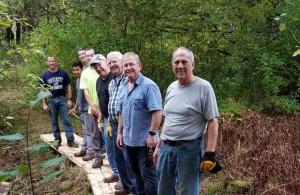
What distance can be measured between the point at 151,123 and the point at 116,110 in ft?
2.65

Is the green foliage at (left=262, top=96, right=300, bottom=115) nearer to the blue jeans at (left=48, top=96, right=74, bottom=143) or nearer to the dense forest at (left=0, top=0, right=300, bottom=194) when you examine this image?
the dense forest at (left=0, top=0, right=300, bottom=194)

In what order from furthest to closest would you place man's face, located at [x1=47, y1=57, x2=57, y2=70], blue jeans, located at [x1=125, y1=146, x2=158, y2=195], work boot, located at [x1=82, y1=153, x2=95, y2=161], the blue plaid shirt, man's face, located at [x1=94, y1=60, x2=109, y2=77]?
man's face, located at [x1=47, y1=57, x2=57, y2=70] < work boot, located at [x1=82, y1=153, x2=95, y2=161] < man's face, located at [x1=94, y1=60, x2=109, y2=77] < the blue plaid shirt < blue jeans, located at [x1=125, y1=146, x2=158, y2=195]

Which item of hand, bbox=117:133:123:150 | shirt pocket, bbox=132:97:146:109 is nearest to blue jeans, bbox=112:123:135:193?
hand, bbox=117:133:123:150

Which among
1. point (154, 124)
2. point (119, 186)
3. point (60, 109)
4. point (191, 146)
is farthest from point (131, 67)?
point (60, 109)

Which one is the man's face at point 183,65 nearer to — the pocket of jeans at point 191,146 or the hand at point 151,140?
the pocket of jeans at point 191,146

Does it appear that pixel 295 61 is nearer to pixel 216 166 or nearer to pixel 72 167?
pixel 72 167

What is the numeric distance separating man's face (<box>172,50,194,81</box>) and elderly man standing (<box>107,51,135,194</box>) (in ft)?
4.69

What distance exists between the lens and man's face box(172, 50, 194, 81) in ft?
12.3

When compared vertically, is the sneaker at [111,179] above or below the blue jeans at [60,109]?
below

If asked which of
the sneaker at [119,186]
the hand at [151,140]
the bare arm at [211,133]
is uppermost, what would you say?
the bare arm at [211,133]

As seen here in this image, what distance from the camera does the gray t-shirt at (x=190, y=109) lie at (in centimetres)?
365

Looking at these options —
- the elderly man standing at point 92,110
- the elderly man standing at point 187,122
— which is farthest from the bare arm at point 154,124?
the elderly man standing at point 92,110

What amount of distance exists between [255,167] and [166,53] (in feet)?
18.4

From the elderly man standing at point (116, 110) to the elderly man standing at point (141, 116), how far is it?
0.44 m
